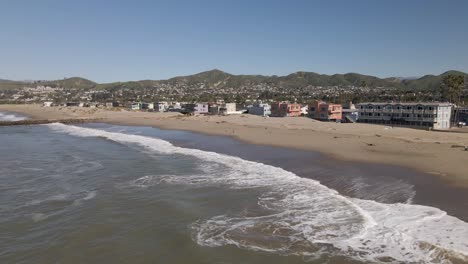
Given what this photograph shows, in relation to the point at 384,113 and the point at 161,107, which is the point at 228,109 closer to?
the point at 161,107

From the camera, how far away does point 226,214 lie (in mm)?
15359

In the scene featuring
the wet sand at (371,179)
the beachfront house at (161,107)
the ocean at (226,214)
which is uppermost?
the beachfront house at (161,107)

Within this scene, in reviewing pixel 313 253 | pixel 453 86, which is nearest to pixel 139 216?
pixel 313 253

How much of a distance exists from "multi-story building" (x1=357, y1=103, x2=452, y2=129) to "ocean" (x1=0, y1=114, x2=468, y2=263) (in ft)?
123

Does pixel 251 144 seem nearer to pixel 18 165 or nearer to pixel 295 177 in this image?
pixel 295 177

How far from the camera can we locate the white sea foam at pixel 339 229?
38.2 feet

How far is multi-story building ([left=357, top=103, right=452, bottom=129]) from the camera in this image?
5619 cm

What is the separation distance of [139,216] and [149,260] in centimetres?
416

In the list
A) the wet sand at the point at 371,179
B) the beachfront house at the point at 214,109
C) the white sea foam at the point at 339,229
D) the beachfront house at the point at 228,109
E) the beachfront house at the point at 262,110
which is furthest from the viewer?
the beachfront house at the point at 214,109

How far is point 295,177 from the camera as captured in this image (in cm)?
2197

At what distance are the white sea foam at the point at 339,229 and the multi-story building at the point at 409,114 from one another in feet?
147

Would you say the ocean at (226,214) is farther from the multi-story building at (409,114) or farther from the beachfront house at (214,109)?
the beachfront house at (214,109)

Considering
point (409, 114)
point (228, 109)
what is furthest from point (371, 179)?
point (228, 109)

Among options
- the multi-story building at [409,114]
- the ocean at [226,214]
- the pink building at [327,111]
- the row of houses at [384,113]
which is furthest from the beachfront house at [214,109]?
the ocean at [226,214]
